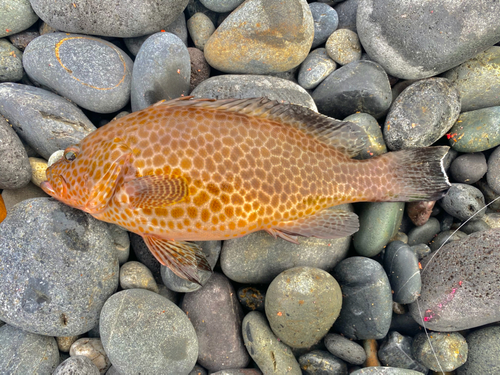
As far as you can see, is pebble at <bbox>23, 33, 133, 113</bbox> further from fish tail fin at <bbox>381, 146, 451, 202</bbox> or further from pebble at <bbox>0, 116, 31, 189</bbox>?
fish tail fin at <bbox>381, 146, 451, 202</bbox>

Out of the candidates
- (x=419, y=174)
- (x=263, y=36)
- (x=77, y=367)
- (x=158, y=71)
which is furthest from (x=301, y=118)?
(x=77, y=367)

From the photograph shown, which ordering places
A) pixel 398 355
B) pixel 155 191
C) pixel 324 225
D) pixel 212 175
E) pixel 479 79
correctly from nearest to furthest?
pixel 155 191
pixel 212 175
pixel 324 225
pixel 398 355
pixel 479 79

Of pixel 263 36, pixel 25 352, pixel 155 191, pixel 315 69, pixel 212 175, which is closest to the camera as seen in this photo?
pixel 155 191

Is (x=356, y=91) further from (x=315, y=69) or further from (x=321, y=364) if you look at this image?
(x=321, y=364)

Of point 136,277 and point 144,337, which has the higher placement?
point 136,277

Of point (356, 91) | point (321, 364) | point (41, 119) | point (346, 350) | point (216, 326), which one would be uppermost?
point (41, 119)

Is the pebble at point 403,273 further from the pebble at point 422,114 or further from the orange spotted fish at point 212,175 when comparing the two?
the pebble at point 422,114

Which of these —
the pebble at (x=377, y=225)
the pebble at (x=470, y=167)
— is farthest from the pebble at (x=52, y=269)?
the pebble at (x=470, y=167)

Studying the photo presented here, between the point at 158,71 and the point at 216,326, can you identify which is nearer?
the point at 216,326
